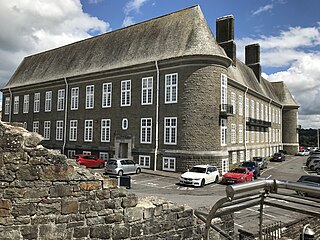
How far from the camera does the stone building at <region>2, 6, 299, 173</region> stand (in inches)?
1011

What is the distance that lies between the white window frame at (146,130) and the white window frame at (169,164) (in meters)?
2.62

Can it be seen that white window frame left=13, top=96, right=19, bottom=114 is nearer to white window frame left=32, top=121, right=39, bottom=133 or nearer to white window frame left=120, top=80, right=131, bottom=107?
white window frame left=32, top=121, right=39, bottom=133

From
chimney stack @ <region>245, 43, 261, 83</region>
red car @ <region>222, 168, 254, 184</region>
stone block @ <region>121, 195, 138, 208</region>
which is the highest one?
chimney stack @ <region>245, 43, 261, 83</region>

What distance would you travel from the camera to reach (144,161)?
27719mm

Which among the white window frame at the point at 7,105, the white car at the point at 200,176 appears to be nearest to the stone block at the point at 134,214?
the white car at the point at 200,176

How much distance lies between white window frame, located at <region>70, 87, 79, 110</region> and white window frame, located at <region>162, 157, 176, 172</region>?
566 inches

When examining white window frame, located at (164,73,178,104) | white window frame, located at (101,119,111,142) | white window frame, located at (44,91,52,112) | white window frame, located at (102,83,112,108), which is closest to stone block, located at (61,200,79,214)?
white window frame, located at (164,73,178,104)

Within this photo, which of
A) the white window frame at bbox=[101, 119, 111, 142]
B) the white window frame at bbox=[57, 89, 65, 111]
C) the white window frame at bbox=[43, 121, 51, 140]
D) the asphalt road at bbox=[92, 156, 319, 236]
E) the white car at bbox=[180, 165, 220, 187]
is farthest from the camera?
the white window frame at bbox=[43, 121, 51, 140]

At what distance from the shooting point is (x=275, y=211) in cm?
1367

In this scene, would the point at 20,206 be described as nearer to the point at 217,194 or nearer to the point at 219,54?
the point at 217,194

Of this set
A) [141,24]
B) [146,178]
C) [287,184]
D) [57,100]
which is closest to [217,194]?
[146,178]

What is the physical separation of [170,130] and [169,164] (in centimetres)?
321

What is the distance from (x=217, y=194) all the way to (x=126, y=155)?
13.3m

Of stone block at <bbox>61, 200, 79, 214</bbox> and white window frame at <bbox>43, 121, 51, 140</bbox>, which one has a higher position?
white window frame at <bbox>43, 121, 51, 140</bbox>
